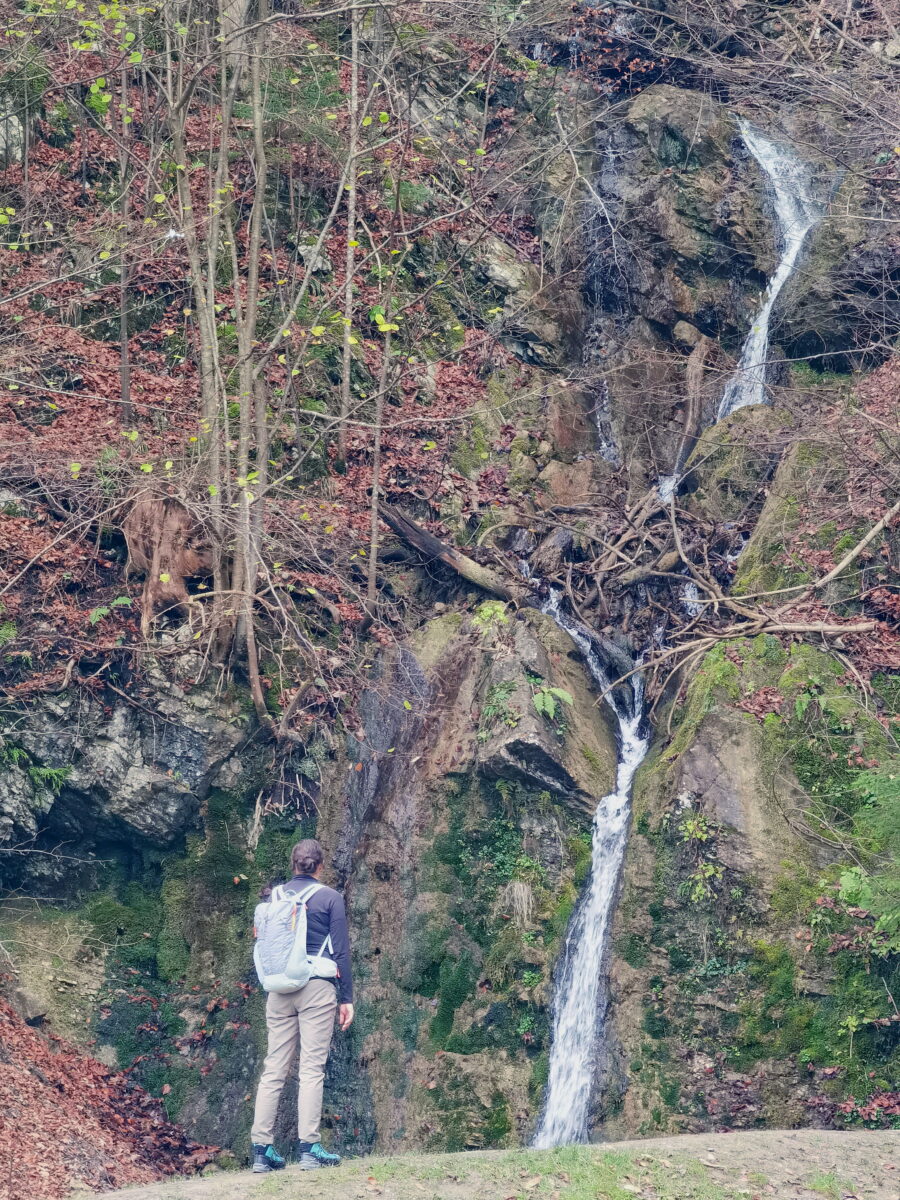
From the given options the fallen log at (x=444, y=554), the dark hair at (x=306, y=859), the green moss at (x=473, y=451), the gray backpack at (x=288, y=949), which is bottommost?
the gray backpack at (x=288, y=949)

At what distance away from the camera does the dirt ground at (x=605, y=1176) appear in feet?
21.5

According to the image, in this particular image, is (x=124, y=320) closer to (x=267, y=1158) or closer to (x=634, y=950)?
(x=634, y=950)

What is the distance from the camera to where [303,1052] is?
23.4 feet

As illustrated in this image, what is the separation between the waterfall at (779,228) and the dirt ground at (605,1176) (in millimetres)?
9522

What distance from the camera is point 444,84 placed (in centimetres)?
1708

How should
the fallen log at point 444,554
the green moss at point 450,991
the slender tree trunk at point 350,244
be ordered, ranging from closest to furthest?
the green moss at point 450,991
the slender tree trunk at point 350,244
the fallen log at point 444,554

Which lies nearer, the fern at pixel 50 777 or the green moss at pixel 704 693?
the green moss at pixel 704 693

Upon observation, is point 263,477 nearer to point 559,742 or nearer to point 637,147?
point 559,742

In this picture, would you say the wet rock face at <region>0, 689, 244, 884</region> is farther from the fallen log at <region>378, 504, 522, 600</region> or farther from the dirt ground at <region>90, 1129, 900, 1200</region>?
the dirt ground at <region>90, 1129, 900, 1200</region>

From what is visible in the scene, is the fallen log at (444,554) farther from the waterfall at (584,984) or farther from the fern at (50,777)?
the fern at (50,777)

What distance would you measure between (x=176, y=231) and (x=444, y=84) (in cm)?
651

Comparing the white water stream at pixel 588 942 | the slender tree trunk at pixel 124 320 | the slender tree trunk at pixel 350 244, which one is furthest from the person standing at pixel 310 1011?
the slender tree trunk at pixel 124 320

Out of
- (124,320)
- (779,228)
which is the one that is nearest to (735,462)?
(779,228)

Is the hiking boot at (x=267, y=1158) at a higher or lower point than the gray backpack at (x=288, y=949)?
lower
